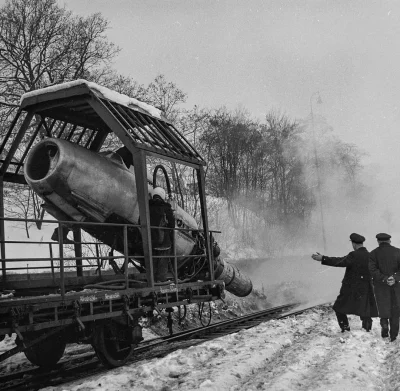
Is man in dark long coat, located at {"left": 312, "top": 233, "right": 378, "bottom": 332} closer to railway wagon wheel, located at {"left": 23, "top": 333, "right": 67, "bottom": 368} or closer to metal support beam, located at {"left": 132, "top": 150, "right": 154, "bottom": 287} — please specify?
A: metal support beam, located at {"left": 132, "top": 150, "right": 154, "bottom": 287}

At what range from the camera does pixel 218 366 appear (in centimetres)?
679

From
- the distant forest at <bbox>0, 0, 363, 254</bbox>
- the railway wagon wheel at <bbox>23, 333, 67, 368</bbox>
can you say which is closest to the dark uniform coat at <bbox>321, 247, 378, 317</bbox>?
the railway wagon wheel at <bbox>23, 333, 67, 368</bbox>

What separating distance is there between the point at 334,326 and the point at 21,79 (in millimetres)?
17336

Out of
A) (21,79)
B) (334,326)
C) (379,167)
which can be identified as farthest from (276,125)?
(334,326)

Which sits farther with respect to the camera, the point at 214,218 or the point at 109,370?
the point at 214,218

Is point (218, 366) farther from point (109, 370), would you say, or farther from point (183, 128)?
point (183, 128)

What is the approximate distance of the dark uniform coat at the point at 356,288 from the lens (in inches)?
367

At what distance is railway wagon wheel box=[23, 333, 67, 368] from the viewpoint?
809 cm

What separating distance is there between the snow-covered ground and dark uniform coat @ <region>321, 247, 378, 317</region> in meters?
0.40

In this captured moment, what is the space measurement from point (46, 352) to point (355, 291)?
529cm

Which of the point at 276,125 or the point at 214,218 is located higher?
the point at 276,125

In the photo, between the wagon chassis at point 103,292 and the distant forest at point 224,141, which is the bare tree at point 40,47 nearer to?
the distant forest at point 224,141

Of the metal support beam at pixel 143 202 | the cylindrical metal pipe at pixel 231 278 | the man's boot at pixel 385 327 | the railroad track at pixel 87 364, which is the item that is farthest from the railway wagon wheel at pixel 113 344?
the man's boot at pixel 385 327

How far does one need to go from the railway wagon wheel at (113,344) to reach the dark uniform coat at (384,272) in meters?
4.23
